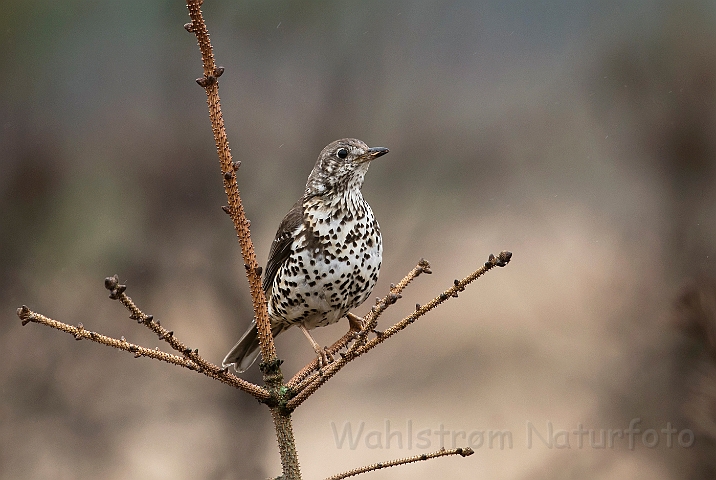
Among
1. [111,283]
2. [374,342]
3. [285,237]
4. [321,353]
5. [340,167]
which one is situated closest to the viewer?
[111,283]

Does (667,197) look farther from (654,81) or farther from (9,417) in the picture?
(9,417)

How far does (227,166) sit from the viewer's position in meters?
1.43

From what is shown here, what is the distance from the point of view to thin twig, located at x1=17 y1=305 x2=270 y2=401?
130 centimetres

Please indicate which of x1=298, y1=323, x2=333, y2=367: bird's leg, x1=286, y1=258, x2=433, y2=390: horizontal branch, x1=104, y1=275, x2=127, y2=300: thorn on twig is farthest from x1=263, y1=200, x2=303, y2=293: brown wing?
x1=104, y1=275, x2=127, y2=300: thorn on twig

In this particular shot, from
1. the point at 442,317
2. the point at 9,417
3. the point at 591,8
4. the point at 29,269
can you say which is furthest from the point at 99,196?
the point at 591,8

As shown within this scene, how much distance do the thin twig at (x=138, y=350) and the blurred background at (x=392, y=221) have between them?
5.96 feet

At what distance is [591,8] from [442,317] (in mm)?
3342

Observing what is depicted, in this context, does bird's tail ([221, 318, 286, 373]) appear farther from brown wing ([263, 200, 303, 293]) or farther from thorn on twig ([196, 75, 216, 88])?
thorn on twig ([196, 75, 216, 88])

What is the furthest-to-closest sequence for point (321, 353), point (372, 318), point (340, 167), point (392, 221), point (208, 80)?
point (392, 221) < point (340, 167) < point (321, 353) < point (372, 318) < point (208, 80)

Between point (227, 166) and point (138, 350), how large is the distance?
0.38 m

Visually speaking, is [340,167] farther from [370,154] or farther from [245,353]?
[245,353]

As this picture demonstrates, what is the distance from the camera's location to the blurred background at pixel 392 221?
442 cm

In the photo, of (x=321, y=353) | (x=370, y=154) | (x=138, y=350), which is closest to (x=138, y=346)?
(x=138, y=350)

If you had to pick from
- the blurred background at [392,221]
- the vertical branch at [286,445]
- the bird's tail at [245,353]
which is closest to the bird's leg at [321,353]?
the bird's tail at [245,353]
